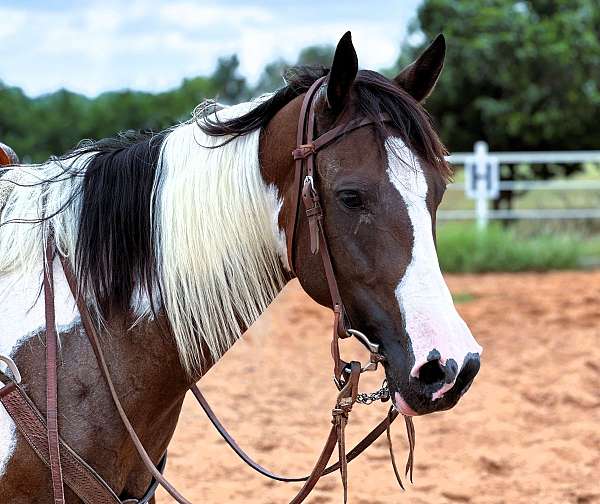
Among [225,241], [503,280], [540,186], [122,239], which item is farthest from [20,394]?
[540,186]

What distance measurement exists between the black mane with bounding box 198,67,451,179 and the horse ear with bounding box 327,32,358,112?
0.17 feet

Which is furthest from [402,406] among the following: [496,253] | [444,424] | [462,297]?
[496,253]

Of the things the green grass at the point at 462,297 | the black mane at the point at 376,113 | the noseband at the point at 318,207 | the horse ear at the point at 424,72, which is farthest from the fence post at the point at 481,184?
the noseband at the point at 318,207

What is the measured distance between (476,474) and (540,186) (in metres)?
8.15

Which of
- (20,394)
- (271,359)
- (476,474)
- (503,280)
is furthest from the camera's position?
(503,280)

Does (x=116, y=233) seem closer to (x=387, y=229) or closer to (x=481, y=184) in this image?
(x=387, y=229)

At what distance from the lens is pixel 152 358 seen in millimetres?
2043

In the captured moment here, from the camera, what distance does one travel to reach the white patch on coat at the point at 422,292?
5.74 ft

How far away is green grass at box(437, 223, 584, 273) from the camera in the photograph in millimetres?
10047

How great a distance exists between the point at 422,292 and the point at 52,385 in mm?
937

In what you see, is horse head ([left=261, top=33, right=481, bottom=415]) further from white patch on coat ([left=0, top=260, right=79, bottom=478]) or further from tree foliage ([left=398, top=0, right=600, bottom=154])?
tree foliage ([left=398, top=0, right=600, bottom=154])

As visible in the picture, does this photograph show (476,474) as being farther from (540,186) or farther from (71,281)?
(540,186)

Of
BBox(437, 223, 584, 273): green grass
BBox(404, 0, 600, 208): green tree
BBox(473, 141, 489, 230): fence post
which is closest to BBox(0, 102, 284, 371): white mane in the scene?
BBox(437, 223, 584, 273): green grass

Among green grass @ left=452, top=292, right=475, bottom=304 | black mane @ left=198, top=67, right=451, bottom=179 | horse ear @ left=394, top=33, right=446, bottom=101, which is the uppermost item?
horse ear @ left=394, top=33, right=446, bottom=101
